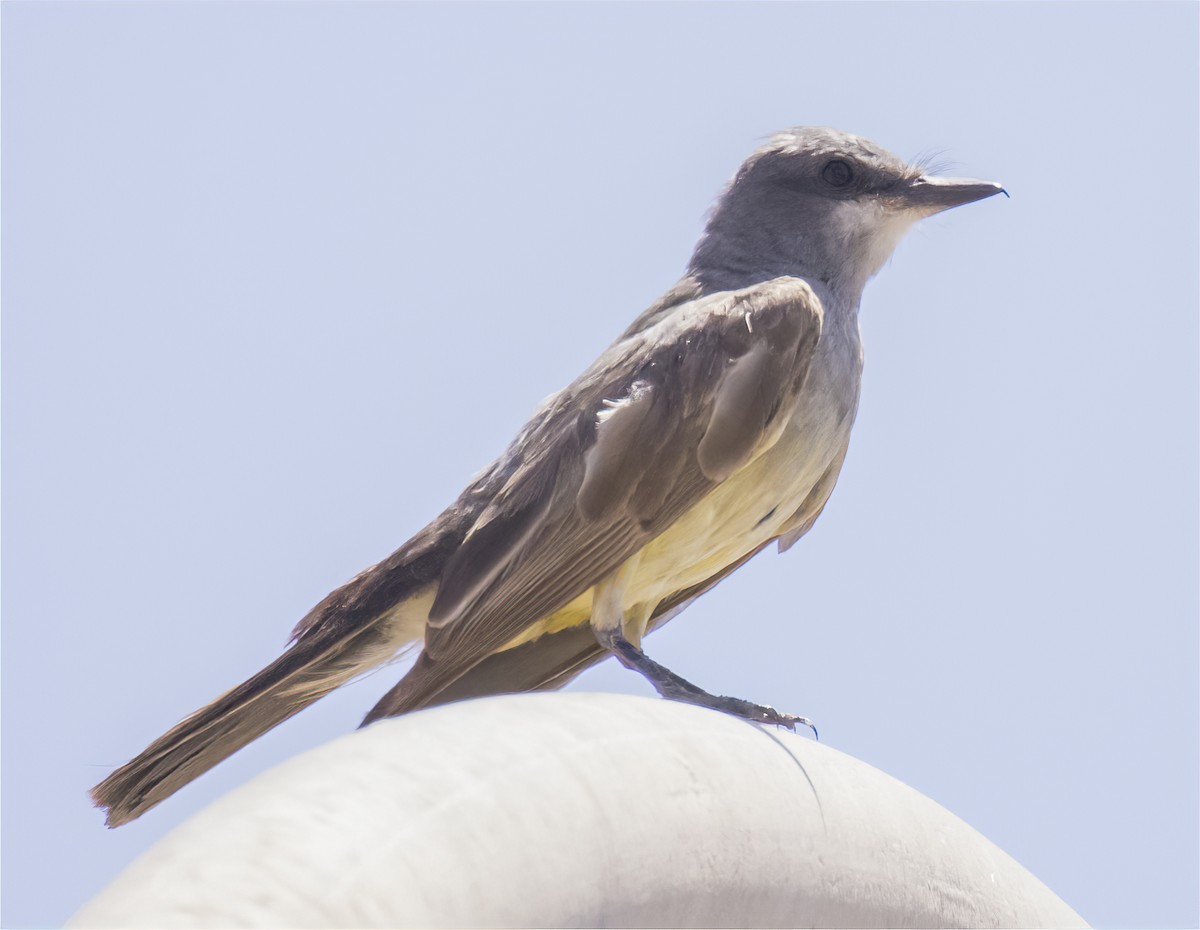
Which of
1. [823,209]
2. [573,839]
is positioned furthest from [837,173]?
[573,839]

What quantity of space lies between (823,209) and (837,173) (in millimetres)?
209

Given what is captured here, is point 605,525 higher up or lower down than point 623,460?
lower down

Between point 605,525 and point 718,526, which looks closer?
point 605,525

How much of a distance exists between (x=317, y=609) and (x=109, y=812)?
3.34 feet

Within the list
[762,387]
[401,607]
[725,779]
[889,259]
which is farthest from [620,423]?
[725,779]

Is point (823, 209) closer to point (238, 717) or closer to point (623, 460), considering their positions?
point (623, 460)

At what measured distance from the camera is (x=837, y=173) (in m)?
6.27

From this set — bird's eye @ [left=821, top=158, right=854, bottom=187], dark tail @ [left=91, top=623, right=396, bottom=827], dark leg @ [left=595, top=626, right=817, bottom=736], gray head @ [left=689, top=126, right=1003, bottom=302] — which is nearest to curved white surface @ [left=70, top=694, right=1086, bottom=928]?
dark leg @ [left=595, top=626, right=817, bottom=736]

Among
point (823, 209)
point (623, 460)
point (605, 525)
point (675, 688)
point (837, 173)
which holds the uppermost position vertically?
point (837, 173)

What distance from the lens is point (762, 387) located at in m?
5.10

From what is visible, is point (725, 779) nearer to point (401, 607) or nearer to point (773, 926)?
point (773, 926)

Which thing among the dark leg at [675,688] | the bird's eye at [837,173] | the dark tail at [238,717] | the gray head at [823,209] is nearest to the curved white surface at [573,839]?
the dark leg at [675,688]

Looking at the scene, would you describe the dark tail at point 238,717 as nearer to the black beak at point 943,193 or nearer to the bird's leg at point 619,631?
the bird's leg at point 619,631

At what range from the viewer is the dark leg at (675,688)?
186 inches
